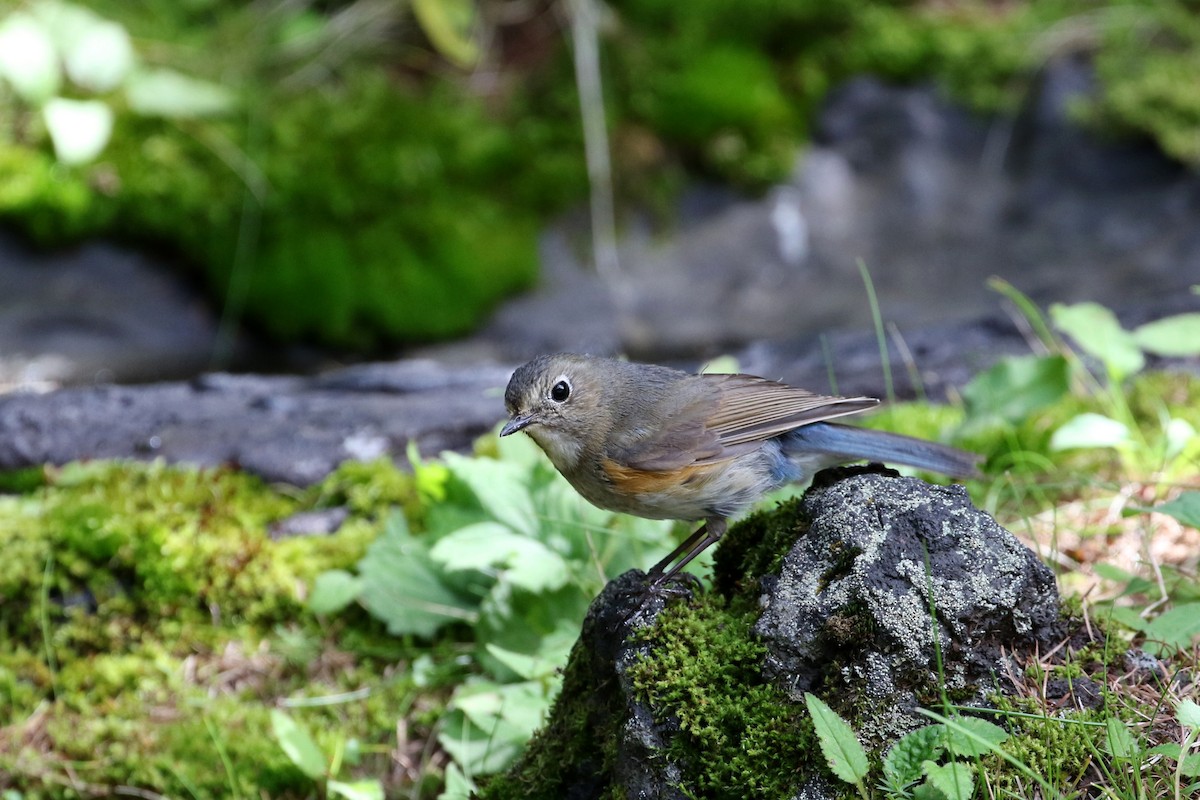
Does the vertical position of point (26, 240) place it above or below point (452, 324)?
above

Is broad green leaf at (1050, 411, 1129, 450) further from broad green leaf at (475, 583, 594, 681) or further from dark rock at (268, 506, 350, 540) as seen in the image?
dark rock at (268, 506, 350, 540)

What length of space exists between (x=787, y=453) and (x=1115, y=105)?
5931 millimetres

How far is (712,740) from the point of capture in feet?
8.61

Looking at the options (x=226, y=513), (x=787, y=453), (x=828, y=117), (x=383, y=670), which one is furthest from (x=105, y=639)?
(x=828, y=117)

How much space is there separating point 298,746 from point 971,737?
7.06ft

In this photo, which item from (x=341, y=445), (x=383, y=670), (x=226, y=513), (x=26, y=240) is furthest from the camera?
(x=26, y=240)

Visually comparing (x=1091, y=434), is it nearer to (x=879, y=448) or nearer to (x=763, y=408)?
(x=879, y=448)

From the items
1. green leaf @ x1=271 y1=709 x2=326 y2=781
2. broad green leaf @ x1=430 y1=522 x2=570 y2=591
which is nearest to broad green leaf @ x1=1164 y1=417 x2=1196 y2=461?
broad green leaf @ x1=430 y1=522 x2=570 y2=591

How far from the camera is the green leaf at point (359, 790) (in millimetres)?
3438

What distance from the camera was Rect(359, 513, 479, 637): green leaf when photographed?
169 inches

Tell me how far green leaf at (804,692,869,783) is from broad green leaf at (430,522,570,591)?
5.14 ft

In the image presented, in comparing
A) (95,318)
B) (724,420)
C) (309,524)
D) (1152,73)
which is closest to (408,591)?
(309,524)

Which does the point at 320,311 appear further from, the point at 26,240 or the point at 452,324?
the point at 26,240

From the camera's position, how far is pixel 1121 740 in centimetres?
247
